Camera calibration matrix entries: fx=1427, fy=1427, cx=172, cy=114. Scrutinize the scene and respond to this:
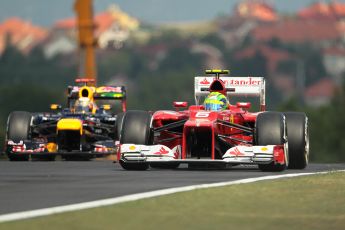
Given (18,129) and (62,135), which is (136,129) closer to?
(18,129)

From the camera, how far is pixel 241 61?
655 ft

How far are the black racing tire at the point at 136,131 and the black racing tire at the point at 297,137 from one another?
266 centimetres

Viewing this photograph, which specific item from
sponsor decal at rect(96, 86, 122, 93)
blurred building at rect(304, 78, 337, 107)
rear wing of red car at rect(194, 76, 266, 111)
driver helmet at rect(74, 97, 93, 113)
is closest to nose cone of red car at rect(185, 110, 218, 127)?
rear wing of red car at rect(194, 76, 266, 111)

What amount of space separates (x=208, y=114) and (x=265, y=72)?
171427mm

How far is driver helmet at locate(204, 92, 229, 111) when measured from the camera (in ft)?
93.8

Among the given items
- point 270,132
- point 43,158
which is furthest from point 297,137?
point 43,158

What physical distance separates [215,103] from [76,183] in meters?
8.37

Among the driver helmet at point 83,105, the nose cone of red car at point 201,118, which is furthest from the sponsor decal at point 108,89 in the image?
the nose cone of red car at point 201,118

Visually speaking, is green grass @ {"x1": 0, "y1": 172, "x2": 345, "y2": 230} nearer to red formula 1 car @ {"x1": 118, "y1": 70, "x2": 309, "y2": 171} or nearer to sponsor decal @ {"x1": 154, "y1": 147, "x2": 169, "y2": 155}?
red formula 1 car @ {"x1": 118, "y1": 70, "x2": 309, "y2": 171}

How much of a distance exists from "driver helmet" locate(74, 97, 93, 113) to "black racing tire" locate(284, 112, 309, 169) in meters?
12.3

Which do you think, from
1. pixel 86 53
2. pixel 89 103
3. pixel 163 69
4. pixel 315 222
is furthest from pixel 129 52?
pixel 315 222

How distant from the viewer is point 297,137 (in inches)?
1062

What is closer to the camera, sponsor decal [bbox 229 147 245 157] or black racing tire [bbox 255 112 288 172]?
sponsor decal [bbox 229 147 245 157]

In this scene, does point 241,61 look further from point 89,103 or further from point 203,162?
point 203,162
